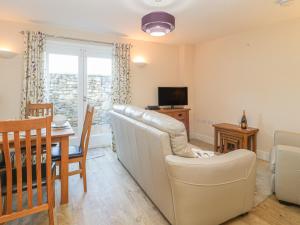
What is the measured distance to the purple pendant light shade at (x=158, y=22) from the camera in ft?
7.80

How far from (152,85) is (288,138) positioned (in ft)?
9.64

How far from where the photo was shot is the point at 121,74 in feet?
13.4

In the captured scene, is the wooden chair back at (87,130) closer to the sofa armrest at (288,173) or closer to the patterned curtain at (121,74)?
the patterned curtain at (121,74)

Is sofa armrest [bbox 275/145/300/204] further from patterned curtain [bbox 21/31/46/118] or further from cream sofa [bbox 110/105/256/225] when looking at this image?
patterned curtain [bbox 21/31/46/118]

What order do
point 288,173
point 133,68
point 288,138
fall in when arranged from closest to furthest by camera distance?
point 288,173 → point 288,138 → point 133,68

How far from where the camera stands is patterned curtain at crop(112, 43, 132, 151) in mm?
4047

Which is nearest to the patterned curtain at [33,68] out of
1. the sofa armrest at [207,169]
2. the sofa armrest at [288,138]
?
the sofa armrest at [207,169]

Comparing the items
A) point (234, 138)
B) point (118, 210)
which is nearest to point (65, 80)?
point (118, 210)

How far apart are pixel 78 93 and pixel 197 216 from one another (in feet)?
10.8

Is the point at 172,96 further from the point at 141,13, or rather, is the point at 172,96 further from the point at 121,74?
the point at 141,13

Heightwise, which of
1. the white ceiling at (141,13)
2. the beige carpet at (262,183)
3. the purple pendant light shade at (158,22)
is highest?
the white ceiling at (141,13)

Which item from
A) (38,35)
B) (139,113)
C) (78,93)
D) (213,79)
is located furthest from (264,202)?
(38,35)

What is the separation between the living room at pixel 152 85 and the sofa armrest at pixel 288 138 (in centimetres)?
1

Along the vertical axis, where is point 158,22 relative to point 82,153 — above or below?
above
